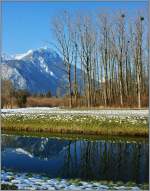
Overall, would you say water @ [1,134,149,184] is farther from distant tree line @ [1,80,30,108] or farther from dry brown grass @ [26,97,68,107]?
dry brown grass @ [26,97,68,107]

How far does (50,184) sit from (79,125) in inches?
392

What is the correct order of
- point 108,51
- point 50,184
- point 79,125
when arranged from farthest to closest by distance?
point 108,51 → point 79,125 → point 50,184

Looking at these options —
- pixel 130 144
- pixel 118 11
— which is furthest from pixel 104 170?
pixel 118 11

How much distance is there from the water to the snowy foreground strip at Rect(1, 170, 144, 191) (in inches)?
28.0

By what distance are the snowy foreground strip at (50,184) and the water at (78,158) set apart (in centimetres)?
71

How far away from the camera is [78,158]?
47.8 ft

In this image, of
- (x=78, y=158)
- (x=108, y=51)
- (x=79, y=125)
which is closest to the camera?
(x=78, y=158)

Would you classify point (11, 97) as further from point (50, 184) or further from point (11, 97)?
point (50, 184)

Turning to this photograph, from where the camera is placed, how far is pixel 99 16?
39.0 meters

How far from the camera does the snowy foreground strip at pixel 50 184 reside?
9836mm

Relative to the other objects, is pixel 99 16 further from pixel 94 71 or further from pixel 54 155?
pixel 54 155

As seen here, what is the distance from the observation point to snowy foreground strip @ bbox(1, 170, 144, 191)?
9836 millimetres

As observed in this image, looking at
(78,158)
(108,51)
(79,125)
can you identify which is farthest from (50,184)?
(108,51)

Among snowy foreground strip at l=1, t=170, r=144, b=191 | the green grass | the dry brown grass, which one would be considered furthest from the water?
the dry brown grass
